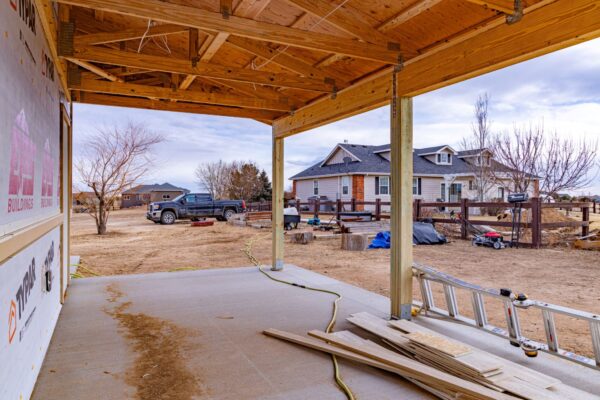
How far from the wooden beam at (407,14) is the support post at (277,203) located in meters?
3.42

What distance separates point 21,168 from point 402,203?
3.30 meters

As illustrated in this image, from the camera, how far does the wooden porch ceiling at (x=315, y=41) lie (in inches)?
116

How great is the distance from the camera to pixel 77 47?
154 inches

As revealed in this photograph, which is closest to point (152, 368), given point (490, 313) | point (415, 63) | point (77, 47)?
point (77, 47)

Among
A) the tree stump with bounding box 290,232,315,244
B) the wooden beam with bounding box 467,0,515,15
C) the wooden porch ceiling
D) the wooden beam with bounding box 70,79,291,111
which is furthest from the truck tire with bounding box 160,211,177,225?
the wooden beam with bounding box 467,0,515,15

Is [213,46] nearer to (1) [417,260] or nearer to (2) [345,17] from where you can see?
(2) [345,17]

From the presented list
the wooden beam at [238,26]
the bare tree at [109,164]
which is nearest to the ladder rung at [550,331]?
the wooden beam at [238,26]

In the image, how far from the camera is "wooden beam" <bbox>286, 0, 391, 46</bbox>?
3529 millimetres

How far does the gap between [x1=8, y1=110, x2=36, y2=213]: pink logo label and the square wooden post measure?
3.21 metres

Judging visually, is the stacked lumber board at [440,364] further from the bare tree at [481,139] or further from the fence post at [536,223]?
the bare tree at [481,139]

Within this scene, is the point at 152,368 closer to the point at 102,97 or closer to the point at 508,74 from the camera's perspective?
the point at 102,97

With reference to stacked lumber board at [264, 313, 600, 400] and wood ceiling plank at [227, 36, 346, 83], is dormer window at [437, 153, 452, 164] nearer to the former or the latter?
wood ceiling plank at [227, 36, 346, 83]

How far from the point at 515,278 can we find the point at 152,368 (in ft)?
20.4

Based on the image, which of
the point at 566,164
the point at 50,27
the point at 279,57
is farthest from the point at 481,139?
the point at 50,27
